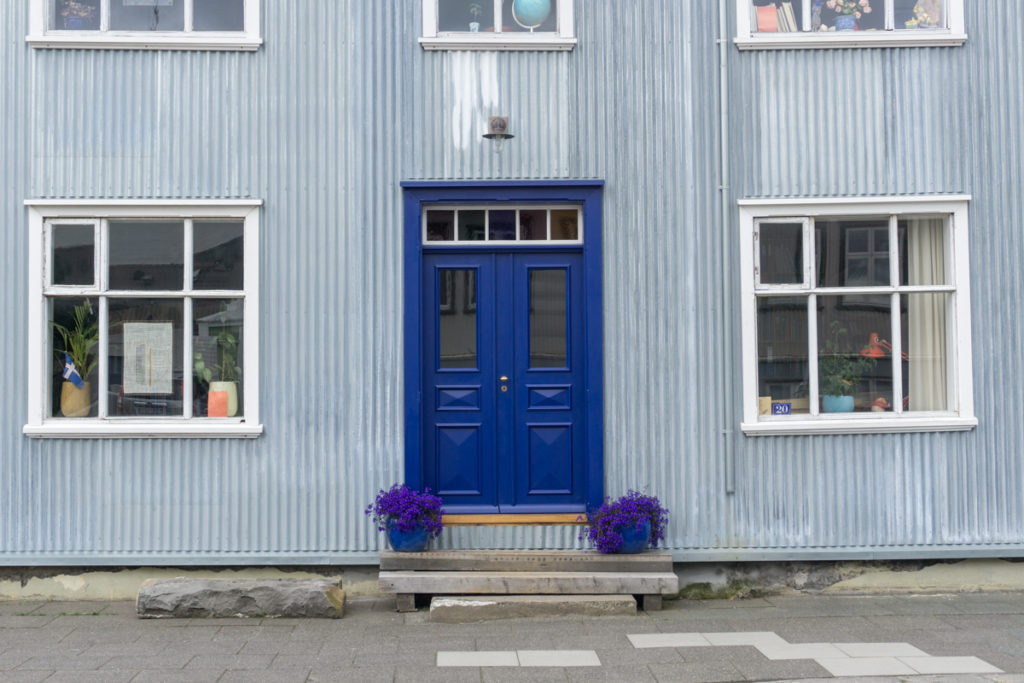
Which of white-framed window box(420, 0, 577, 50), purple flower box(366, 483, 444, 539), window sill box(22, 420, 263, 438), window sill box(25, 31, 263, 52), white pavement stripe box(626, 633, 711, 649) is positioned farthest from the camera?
white-framed window box(420, 0, 577, 50)

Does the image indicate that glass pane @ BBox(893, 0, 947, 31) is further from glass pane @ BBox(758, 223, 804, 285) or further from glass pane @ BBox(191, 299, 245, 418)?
glass pane @ BBox(191, 299, 245, 418)

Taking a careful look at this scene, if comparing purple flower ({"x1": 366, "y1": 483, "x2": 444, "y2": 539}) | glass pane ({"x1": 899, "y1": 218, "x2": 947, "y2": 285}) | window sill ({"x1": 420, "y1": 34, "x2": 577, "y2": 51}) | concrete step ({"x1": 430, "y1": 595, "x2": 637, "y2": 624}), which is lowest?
concrete step ({"x1": 430, "y1": 595, "x2": 637, "y2": 624})

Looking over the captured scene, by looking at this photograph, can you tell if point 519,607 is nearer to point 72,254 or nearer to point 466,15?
point 72,254

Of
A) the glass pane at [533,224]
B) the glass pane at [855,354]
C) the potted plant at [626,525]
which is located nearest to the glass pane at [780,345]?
the glass pane at [855,354]

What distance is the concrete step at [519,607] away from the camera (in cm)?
798

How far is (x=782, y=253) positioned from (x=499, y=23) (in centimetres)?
317

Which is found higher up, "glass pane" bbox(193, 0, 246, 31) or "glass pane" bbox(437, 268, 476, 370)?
"glass pane" bbox(193, 0, 246, 31)

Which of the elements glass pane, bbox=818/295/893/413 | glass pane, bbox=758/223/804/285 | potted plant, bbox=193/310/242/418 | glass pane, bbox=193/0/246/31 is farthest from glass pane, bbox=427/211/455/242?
glass pane, bbox=818/295/893/413

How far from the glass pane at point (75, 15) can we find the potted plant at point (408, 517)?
189 inches

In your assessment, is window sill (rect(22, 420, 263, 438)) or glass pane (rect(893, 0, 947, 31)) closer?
window sill (rect(22, 420, 263, 438))

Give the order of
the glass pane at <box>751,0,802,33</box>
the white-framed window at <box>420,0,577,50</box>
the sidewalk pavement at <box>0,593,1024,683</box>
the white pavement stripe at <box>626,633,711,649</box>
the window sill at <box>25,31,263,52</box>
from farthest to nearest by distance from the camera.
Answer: the glass pane at <box>751,0,802,33</box> → the white-framed window at <box>420,0,577,50</box> → the window sill at <box>25,31,263,52</box> → the white pavement stripe at <box>626,633,711,649</box> → the sidewalk pavement at <box>0,593,1024,683</box>

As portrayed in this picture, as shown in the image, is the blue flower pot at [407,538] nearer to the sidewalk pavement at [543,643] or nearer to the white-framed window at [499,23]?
the sidewalk pavement at [543,643]

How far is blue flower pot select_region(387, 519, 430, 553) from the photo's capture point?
8375 mm

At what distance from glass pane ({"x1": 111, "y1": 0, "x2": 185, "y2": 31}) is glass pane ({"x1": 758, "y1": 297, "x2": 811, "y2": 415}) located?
562 centimetres
